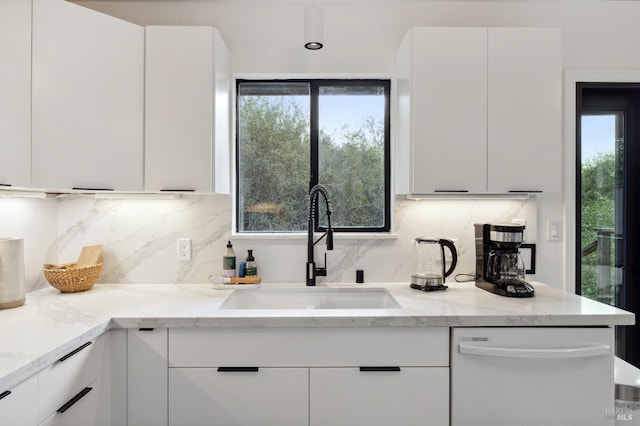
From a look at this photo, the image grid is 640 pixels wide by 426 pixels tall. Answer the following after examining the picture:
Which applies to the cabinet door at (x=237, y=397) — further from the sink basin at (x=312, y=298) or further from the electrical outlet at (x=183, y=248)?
the electrical outlet at (x=183, y=248)

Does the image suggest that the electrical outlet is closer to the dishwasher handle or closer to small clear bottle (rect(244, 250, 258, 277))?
small clear bottle (rect(244, 250, 258, 277))

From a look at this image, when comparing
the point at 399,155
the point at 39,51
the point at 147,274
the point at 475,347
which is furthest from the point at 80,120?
the point at 475,347

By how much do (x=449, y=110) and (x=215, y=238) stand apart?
58.1 inches

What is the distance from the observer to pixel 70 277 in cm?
200

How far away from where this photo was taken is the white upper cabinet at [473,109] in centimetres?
202

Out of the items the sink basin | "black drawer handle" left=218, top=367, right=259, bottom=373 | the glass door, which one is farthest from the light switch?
"black drawer handle" left=218, top=367, right=259, bottom=373

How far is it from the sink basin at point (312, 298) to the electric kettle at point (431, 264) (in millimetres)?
238

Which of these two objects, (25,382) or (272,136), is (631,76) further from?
(25,382)

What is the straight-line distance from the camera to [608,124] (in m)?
2.41

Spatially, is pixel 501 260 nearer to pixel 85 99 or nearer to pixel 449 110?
pixel 449 110

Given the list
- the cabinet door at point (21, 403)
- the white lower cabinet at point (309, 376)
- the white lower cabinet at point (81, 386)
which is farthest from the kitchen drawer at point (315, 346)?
the cabinet door at point (21, 403)

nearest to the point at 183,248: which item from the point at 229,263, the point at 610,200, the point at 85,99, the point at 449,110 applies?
the point at 229,263

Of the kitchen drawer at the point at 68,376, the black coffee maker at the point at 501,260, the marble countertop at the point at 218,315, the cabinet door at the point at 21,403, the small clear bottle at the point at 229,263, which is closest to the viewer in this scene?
the cabinet door at the point at 21,403

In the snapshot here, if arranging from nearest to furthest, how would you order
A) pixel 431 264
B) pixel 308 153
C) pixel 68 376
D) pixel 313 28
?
pixel 68 376 < pixel 313 28 < pixel 431 264 < pixel 308 153
